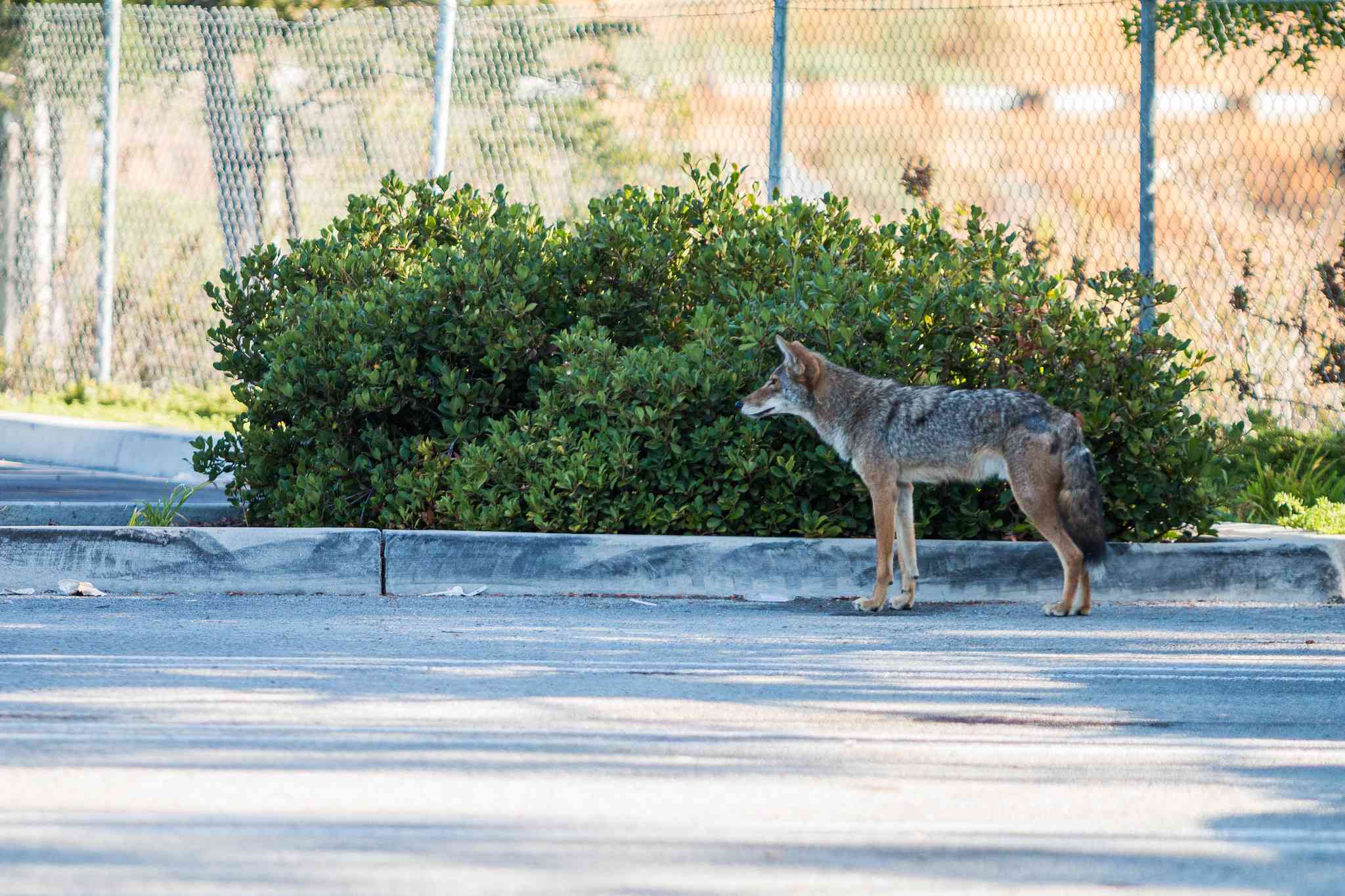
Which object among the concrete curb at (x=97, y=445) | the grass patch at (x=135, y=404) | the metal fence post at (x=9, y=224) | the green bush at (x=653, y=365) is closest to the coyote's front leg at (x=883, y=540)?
the green bush at (x=653, y=365)

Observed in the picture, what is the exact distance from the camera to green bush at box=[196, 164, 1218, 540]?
9.22m

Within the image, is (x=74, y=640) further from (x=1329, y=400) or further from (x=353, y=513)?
(x=1329, y=400)

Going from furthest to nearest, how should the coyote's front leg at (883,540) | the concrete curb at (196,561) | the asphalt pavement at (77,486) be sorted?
1. the asphalt pavement at (77,486)
2. the concrete curb at (196,561)
3. the coyote's front leg at (883,540)

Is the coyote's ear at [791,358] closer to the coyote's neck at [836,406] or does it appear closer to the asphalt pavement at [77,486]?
the coyote's neck at [836,406]

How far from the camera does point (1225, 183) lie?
1478 centimetres

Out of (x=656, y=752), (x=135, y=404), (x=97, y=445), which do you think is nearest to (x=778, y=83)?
(x=97, y=445)

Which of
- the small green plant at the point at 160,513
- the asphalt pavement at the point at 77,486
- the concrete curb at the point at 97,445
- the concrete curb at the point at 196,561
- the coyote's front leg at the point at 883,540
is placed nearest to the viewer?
the coyote's front leg at the point at 883,540

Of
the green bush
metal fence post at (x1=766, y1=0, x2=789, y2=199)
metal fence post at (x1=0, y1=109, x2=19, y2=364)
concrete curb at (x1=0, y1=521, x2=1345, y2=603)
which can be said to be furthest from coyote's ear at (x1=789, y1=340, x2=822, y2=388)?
metal fence post at (x1=0, y1=109, x2=19, y2=364)

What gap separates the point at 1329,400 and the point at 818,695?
737 centimetres

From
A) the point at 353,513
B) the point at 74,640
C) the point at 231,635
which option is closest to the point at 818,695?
the point at 231,635

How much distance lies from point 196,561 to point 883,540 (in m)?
3.29

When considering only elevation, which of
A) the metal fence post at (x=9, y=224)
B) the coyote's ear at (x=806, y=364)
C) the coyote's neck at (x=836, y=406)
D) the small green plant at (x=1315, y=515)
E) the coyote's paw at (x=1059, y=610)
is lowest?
the coyote's paw at (x=1059, y=610)

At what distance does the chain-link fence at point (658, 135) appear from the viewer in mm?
12352

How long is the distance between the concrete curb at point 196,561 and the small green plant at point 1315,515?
521 cm
